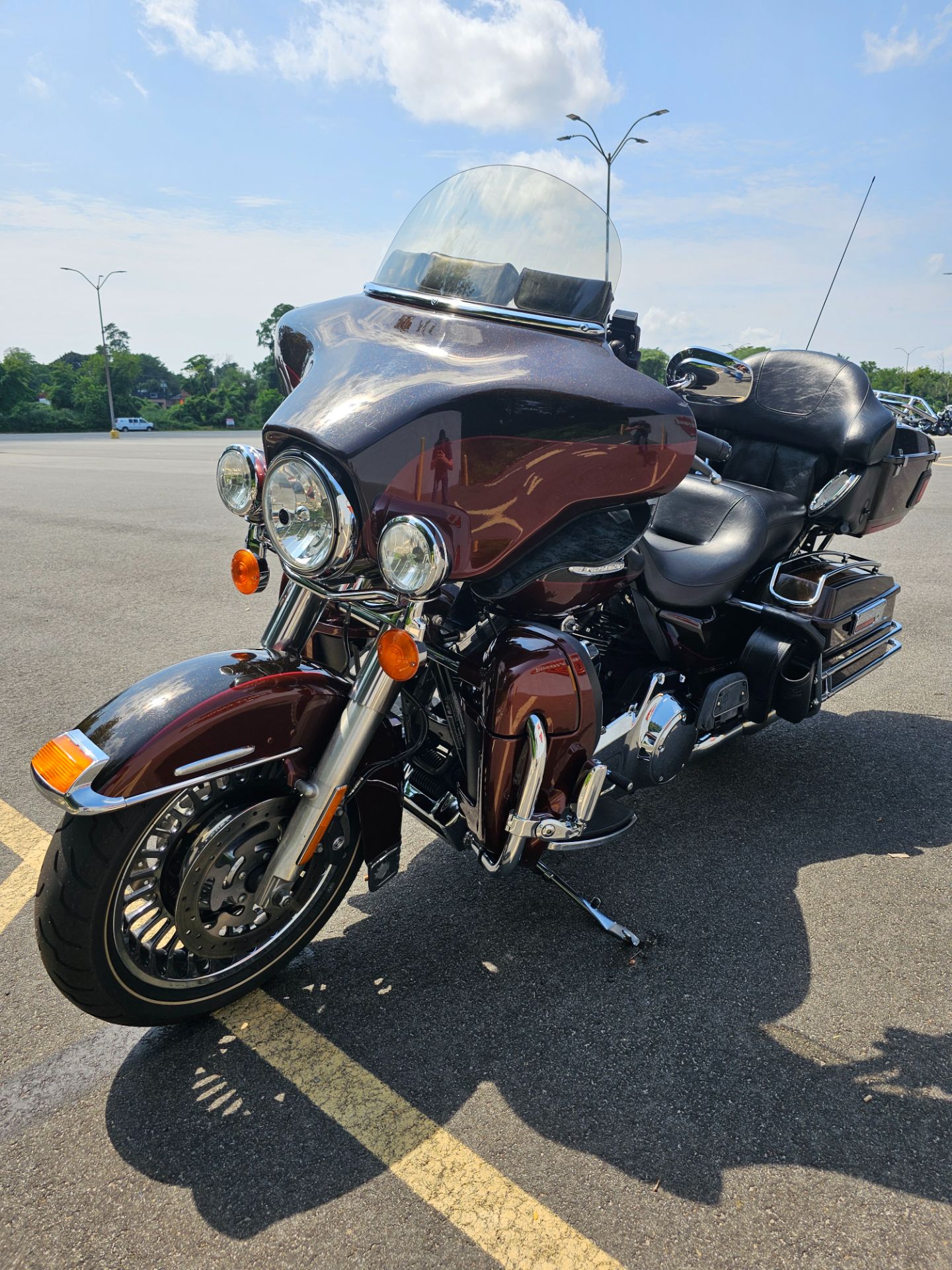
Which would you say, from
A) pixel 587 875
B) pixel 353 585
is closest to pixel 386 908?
pixel 587 875

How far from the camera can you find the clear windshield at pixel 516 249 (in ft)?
7.77

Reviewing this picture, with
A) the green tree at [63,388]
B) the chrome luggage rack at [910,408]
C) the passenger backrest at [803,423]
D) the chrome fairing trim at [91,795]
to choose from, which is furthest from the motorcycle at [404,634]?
the green tree at [63,388]

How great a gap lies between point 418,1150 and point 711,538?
7.61 ft

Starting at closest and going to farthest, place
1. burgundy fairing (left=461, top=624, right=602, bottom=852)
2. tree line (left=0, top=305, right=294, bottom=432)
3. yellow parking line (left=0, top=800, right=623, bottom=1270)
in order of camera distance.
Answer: yellow parking line (left=0, top=800, right=623, bottom=1270) → burgundy fairing (left=461, top=624, right=602, bottom=852) → tree line (left=0, top=305, right=294, bottom=432)

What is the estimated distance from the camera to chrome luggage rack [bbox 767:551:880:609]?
3455mm

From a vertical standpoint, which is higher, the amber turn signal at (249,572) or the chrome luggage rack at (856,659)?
the amber turn signal at (249,572)

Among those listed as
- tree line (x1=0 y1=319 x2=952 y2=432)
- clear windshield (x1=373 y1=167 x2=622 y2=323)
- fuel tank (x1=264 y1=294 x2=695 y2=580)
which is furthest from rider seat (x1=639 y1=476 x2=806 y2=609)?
tree line (x1=0 y1=319 x2=952 y2=432)

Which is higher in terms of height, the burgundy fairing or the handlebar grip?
the handlebar grip

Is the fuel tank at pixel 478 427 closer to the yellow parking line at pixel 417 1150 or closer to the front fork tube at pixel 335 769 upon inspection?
the front fork tube at pixel 335 769

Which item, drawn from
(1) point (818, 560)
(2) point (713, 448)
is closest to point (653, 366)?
(1) point (818, 560)

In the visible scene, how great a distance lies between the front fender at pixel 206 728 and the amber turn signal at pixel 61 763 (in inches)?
0.5

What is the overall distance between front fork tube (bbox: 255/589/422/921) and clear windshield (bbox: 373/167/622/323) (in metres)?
1.05

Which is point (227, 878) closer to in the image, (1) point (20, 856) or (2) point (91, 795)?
(2) point (91, 795)

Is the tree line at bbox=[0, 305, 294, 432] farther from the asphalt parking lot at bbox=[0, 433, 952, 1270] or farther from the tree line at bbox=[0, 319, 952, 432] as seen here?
the asphalt parking lot at bbox=[0, 433, 952, 1270]
